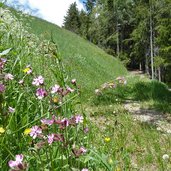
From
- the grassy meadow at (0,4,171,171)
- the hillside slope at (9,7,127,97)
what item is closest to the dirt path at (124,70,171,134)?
the grassy meadow at (0,4,171,171)

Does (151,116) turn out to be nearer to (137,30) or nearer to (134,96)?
Answer: (134,96)

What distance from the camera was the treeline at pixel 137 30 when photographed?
3719 cm

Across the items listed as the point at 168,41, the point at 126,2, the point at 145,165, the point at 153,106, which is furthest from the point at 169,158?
the point at 126,2

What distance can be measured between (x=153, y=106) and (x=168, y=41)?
2794cm

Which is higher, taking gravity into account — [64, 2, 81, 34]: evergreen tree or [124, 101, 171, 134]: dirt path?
[64, 2, 81, 34]: evergreen tree

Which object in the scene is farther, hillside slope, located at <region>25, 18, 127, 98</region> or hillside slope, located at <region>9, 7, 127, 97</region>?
hillside slope, located at <region>25, 18, 127, 98</region>

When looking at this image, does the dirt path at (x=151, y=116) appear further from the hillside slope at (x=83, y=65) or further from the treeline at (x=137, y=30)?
the treeline at (x=137, y=30)

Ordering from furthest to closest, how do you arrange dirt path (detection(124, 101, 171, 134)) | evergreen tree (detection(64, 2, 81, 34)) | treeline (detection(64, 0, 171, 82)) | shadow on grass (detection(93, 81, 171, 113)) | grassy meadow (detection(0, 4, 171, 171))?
evergreen tree (detection(64, 2, 81, 34)) → treeline (detection(64, 0, 171, 82)) → shadow on grass (detection(93, 81, 171, 113)) → dirt path (detection(124, 101, 171, 134)) → grassy meadow (detection(0, 4, 171, 171))

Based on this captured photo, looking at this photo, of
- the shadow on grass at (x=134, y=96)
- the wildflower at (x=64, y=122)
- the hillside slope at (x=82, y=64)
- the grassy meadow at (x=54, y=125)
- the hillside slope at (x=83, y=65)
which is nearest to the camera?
the wildflower at (x=64, y=122)

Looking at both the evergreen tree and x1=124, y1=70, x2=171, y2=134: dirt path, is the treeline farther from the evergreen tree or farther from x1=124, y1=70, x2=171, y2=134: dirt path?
x1=124, y1=70, x2=171, y2=134: dirt path

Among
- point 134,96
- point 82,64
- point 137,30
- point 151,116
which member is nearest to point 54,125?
point 151,116

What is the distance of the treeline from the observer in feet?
122

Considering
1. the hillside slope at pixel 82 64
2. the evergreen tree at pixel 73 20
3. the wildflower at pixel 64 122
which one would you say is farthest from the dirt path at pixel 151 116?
the evergreen tree at pixel 73 20

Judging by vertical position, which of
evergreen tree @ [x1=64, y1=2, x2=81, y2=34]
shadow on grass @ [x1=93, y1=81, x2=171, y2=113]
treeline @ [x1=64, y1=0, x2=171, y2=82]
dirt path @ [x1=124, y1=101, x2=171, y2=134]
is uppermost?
evergreen tree @ [x1=64, y1=2, x2=81, y2=34]
